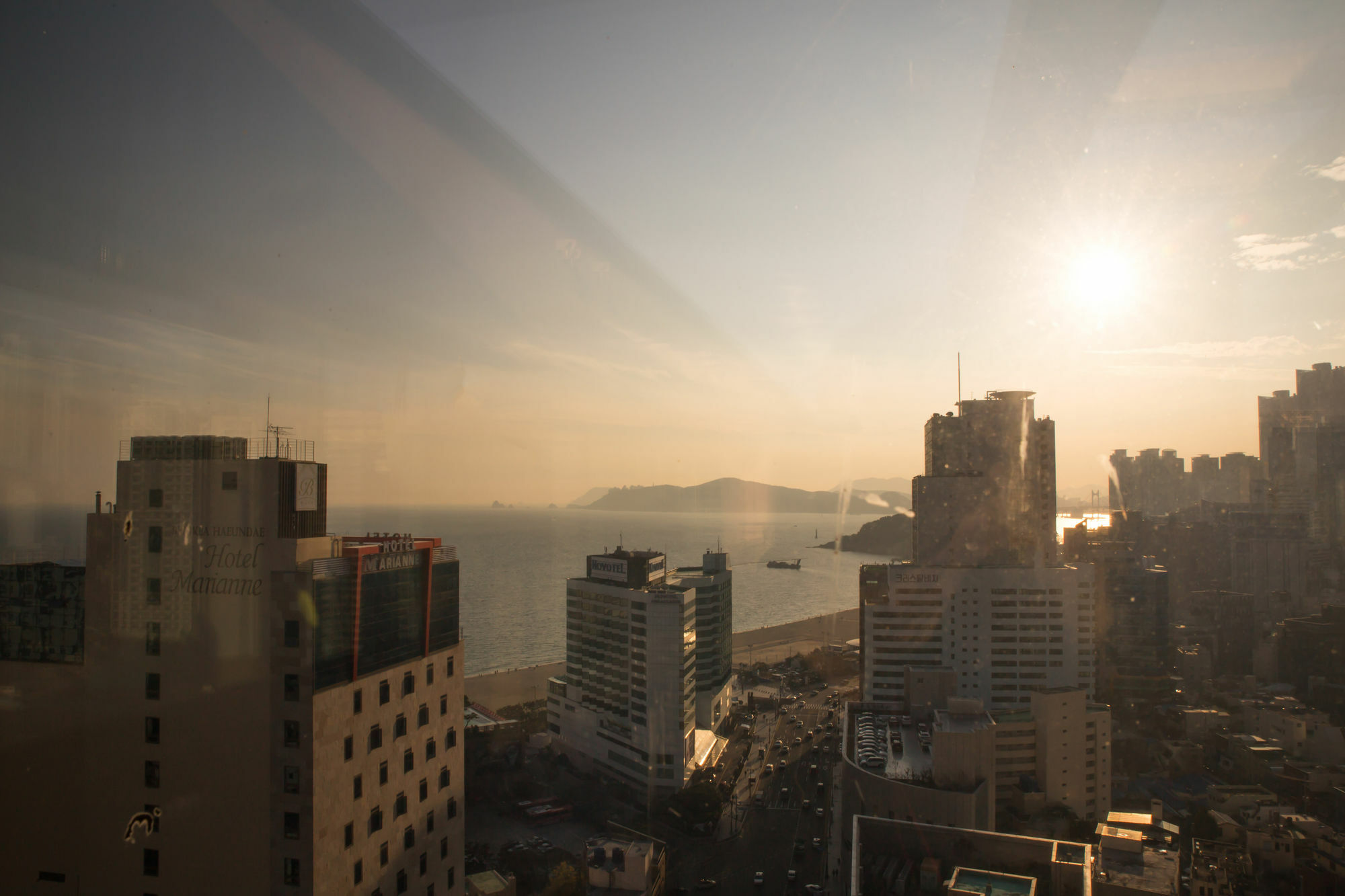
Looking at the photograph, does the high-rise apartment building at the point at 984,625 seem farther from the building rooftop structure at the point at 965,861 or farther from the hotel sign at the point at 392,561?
the hotel sign at the point at 392,561

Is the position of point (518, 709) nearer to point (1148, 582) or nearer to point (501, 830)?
point (501, 830)

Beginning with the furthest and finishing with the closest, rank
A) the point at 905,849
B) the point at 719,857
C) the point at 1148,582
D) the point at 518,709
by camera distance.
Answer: the point at 1148,582 → the point at 518,709 → the point at 719,857 → the point at 905,849

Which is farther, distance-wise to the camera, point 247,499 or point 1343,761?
point 1343,761

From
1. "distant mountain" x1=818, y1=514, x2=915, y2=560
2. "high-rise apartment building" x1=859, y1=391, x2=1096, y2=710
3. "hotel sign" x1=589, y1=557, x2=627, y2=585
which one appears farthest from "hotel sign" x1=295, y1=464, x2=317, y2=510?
"distant mountain" x1=818, y1=514, x2=915, y2=560

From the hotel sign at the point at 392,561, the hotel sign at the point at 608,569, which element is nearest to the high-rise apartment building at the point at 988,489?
the hotel sign at the point at 608,569

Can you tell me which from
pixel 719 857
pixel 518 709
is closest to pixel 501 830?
pixel 719 857
